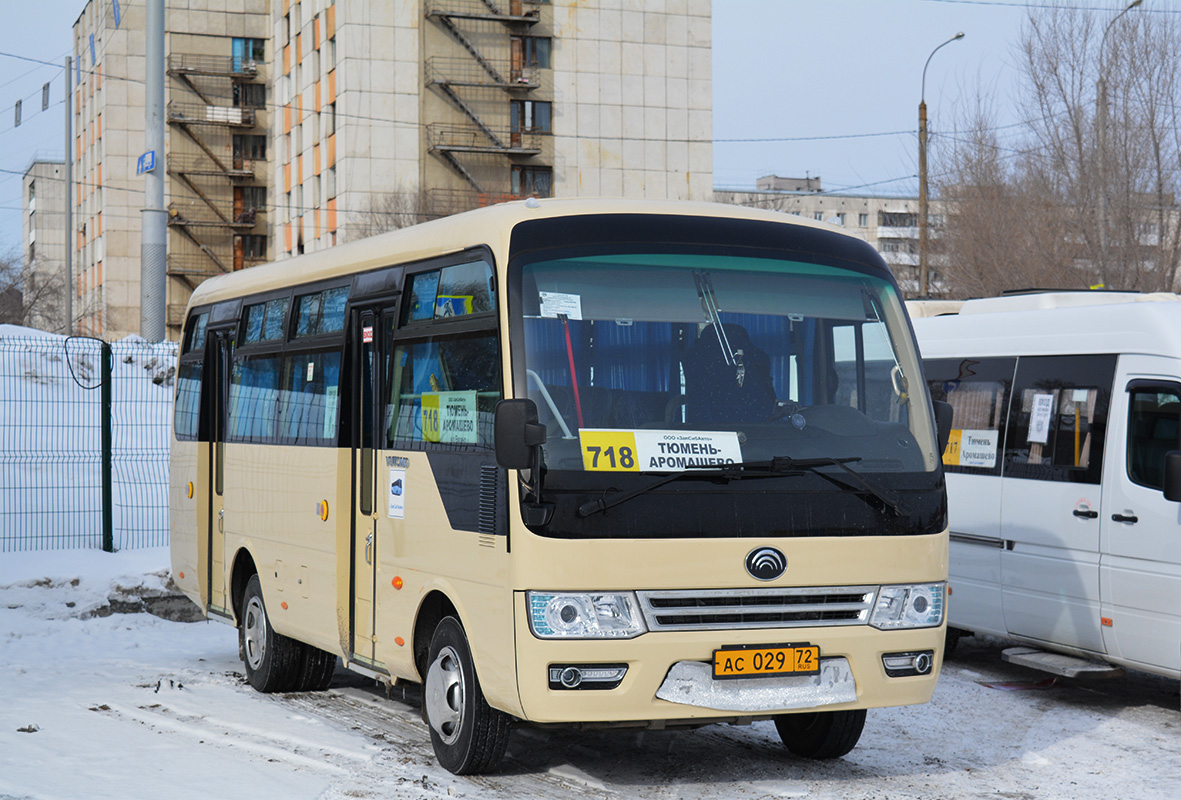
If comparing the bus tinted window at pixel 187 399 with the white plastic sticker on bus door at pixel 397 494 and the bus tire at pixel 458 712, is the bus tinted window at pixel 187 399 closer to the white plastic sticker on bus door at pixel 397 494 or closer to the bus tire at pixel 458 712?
the white plastic sticker on bus door at pixel 397 494

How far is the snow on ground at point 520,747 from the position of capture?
730 cm

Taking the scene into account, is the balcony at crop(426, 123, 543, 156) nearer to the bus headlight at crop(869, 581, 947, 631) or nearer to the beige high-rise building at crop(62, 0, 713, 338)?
the beige high-rise building at crop(62, 0, 713, 338)

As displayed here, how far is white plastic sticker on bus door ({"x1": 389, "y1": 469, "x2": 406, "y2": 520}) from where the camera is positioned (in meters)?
8.25

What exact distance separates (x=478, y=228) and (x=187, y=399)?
6031 millimetres

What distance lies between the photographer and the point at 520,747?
8375mm

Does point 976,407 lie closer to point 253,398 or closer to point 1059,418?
point 1059,418

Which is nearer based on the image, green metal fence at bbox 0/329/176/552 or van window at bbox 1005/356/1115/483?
van window at bbox 1005/356/1115/483

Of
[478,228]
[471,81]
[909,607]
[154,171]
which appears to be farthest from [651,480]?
[471,81]

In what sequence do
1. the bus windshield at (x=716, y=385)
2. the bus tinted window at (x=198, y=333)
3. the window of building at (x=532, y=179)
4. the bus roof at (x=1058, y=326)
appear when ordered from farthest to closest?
the window of building at (x=532, y=179) < the bus tinted window at (x=198, y=333) < the bus roof at (x=1058, y=326) < the bus windshield at (x=716, y=385)

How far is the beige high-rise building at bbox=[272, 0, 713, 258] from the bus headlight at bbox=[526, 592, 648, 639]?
177ft

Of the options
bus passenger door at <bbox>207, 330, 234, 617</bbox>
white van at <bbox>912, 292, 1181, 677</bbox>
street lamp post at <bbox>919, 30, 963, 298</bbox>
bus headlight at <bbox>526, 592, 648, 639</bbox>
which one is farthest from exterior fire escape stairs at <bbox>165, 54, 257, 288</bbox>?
bus headlight at <bbox>526, 592, 648, 639</bbox>

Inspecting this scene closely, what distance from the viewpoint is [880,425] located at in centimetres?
732

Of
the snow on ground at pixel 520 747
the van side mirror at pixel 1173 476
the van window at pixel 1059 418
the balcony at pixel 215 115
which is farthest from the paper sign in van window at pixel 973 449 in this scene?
the balcony at pixel 215 115

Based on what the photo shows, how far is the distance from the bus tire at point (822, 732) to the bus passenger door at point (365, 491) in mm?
2505
